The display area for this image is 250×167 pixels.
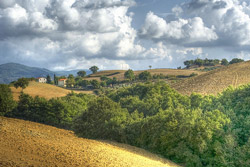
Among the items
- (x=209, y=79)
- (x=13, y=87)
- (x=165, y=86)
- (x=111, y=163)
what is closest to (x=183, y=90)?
(x=209, y=79)

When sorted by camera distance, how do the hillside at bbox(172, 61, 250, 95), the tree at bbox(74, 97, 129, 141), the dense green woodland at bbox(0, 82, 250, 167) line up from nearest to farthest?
the dense green woodland at bbox(0, 82, 250, 167) → the tree at bbox(74, 97, 129, 141) → the hillside at bbox(172, 61, 250, 95)

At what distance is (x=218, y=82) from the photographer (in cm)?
7025

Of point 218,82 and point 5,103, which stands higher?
point 218,82

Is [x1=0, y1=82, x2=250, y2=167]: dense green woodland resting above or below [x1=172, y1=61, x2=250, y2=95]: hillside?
below

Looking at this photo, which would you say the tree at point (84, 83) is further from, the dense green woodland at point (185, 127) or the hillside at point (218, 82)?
the dense green woodland at point (185, 127)

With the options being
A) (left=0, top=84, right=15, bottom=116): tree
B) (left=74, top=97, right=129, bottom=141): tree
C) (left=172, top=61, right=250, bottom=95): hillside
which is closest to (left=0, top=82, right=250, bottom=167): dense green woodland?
(left=74, top=97, right=129, bottom=141): tree

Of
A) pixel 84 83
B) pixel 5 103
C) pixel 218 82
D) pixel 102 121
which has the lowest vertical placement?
pixel 5 103

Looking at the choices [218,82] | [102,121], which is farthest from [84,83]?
[102,121]

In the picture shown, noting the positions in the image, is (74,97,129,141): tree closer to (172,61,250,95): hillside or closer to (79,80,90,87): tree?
(172,61,250,95): hillside

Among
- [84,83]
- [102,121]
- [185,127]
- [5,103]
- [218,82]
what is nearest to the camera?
[185,127]

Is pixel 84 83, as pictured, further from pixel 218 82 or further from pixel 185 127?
pixel 185 127

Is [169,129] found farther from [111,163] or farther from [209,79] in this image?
[209,79]

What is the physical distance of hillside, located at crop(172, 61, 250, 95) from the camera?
6406 centimetres

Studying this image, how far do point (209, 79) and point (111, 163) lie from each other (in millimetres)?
64282
